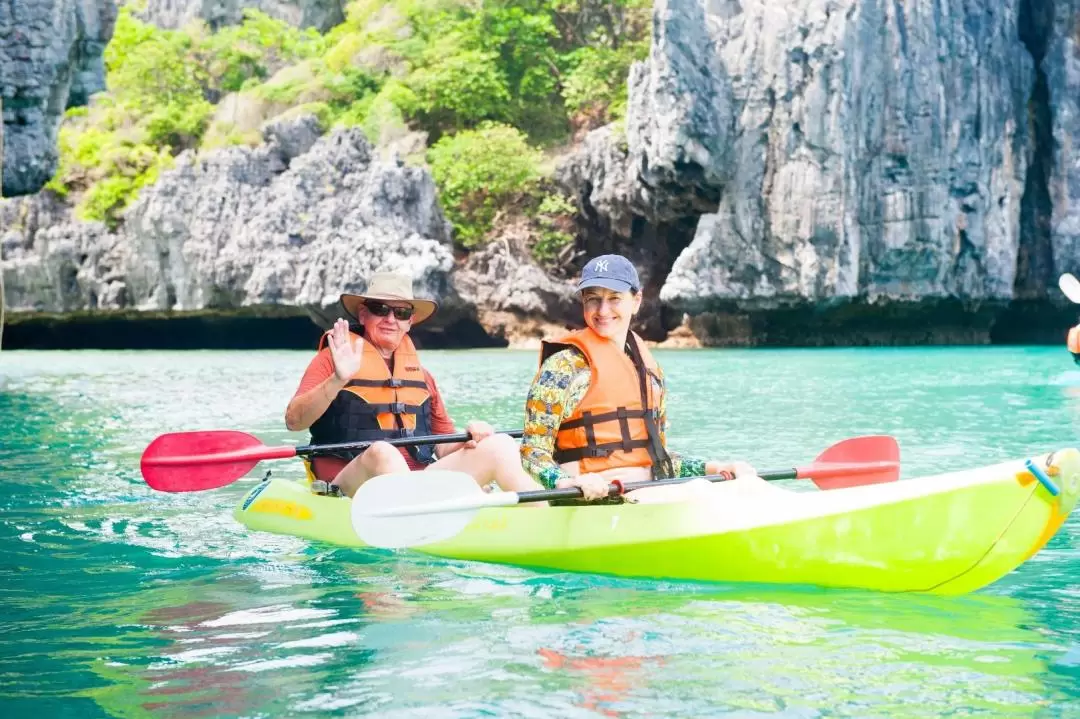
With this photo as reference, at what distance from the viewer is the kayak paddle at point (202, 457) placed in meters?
5.84

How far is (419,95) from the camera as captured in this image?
1270 inches

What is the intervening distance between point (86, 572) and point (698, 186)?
76.6 feet

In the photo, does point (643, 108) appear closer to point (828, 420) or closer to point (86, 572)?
point (828, 420)

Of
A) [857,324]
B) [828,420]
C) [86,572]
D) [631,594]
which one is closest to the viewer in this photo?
[631,594]

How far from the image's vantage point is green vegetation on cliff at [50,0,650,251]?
101 ft

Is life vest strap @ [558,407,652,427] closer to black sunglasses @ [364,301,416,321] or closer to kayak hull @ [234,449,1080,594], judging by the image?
kayak hull @ [234,449,1080,594]

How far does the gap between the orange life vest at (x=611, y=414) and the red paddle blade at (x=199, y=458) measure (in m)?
1.70

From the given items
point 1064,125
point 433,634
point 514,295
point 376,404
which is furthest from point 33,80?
point 1064,125

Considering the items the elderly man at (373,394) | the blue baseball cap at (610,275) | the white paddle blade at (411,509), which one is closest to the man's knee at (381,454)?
the elderly man at (373,394)

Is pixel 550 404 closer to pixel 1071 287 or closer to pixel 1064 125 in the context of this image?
pixel 1071 287

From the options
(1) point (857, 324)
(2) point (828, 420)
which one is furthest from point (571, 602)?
(1) point (857, 324)

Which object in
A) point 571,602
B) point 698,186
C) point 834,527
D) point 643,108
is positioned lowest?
point 571,602

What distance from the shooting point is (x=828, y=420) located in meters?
11.4

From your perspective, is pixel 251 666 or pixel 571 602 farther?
pixel 571 602
